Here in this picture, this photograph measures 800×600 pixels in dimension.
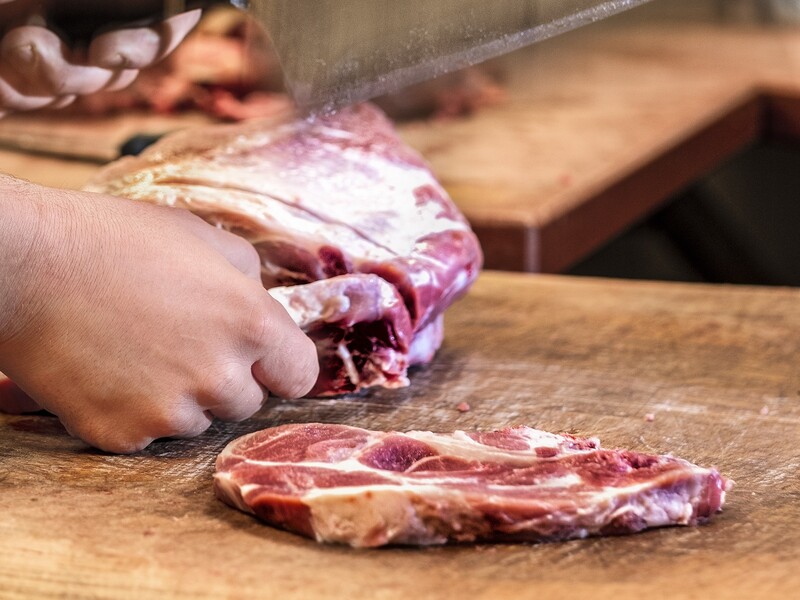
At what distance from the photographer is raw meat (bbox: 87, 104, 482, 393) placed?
211 centimetres

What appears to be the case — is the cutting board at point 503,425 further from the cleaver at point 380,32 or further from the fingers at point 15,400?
the cleaver at point 380,32

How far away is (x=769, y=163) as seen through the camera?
6211 mm

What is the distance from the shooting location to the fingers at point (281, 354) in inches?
72.4

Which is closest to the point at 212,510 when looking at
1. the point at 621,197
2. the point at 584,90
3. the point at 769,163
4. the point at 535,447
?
the point at 535,447

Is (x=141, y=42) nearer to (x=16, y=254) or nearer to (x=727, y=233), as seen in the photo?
(x=16, y=254)

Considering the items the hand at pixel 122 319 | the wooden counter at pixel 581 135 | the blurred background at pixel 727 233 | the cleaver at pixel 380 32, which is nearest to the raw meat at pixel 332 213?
the hand at pixel 122 319

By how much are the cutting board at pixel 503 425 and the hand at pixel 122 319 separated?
0.09 metres

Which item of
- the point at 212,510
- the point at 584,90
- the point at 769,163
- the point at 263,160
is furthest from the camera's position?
the point at 769,163

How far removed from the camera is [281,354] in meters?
1.87

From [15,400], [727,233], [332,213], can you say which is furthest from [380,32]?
[727,233]

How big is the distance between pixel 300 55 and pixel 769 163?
193 inches

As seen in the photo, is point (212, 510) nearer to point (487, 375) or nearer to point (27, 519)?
point (27, 519)

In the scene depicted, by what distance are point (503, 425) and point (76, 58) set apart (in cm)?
88

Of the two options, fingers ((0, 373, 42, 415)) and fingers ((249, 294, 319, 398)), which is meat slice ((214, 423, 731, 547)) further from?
fingers ((0, 373, 42, 415))
